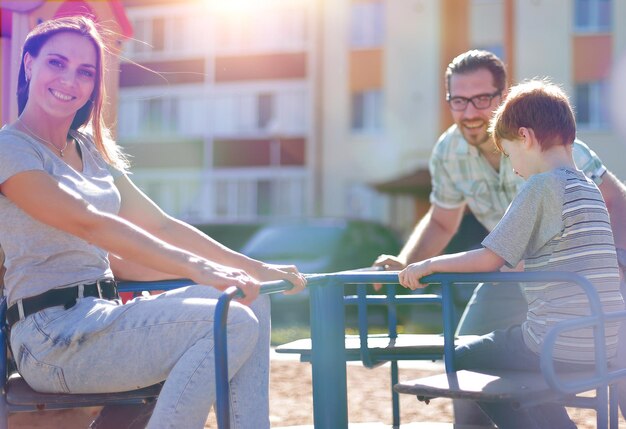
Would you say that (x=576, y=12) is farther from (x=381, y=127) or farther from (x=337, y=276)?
(x=337, y=276)

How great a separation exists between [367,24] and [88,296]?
26079 mm

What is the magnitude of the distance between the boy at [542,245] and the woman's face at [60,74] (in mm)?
1164

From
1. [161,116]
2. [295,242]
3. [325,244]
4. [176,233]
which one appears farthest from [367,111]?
[176,233]

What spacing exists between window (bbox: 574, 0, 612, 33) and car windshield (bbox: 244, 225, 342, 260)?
547 inches

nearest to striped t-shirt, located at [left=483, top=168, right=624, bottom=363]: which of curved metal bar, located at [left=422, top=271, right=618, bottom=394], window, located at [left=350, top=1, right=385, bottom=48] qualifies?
curved metal bar, located at [left=422, top=271, right=618, bottom=394]

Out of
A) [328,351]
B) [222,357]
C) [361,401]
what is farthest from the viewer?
[361,401]

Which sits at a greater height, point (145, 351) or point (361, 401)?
point (145, 351)

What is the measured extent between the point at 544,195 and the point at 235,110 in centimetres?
2857

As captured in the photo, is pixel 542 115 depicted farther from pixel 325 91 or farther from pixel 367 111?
pixel 325 91

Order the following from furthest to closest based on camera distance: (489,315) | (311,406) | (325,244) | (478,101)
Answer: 1. (325,244)
2. (311,406)
3. (489,315)
4. (478,101)

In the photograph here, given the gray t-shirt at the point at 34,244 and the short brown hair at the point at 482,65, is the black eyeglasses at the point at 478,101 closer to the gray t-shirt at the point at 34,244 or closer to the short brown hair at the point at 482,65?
the short brown hair at the point at 482,65

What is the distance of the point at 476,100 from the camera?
4.35m

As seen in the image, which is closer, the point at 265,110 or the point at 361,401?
the point at 361,401

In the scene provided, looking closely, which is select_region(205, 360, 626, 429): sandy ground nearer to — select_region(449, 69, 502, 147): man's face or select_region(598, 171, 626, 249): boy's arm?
select_region(598, 171, 626, 249): boy's arm
